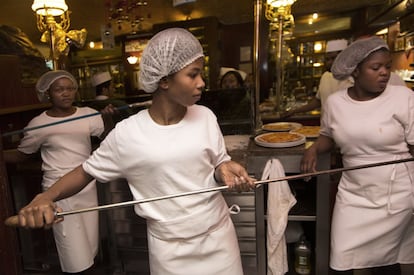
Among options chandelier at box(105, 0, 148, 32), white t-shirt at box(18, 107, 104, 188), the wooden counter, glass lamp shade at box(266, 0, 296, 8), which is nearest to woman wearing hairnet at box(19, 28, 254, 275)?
white t-shirt at box(18, 107, 104, 188)

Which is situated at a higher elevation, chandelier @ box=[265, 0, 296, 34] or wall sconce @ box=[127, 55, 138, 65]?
chandelier @ box=[265, 0, 296, 34]

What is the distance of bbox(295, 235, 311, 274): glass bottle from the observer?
1.93m

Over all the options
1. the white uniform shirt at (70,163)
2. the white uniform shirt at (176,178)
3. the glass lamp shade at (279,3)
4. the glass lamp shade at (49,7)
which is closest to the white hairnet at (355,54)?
the white uniform shirt at (176,178)

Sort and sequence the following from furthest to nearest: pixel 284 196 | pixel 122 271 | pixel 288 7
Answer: pixel 288 7
pixel 122 271
pixel 284 196

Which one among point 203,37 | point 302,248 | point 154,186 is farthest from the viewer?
point 203,37

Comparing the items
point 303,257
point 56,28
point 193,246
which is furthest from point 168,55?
point 56,28

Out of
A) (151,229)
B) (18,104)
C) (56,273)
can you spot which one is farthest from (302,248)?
(18,104)

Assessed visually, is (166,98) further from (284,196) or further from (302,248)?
(302,248)

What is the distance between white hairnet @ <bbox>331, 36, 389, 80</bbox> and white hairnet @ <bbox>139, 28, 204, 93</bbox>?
81cm

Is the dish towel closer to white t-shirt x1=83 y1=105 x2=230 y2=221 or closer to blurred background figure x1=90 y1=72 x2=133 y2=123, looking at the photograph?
white t-shirt x1=83 y1=105 x2=230 y2=221

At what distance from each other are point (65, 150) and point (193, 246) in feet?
3.59

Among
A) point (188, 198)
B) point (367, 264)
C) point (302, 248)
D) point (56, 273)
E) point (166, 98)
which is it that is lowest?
point (56, 273)

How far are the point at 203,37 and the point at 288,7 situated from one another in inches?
38.5

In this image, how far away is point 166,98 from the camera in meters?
1.05
